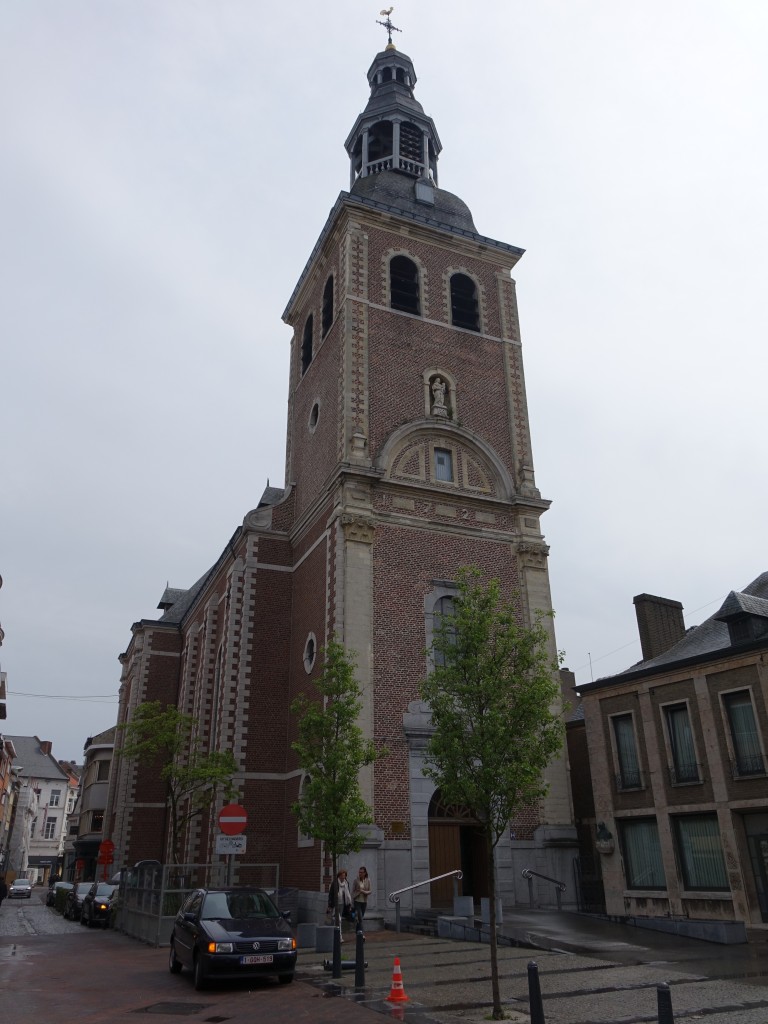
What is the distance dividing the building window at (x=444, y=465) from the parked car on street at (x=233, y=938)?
15.1m

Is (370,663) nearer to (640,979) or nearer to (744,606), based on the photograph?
(744,606)

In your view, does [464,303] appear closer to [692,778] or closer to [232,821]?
[692,778]

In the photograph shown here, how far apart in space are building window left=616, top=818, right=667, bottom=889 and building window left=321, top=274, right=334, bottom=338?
19.3 meters

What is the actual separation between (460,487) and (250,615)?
8079mm

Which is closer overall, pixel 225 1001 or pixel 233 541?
pixel 225 1001

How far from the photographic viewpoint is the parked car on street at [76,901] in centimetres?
2882

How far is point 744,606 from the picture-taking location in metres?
18.6

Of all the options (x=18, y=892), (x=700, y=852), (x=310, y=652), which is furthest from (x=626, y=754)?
(x=18, y=892)

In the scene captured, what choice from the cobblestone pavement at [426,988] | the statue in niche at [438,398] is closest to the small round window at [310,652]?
the statue in niche at [438,398]

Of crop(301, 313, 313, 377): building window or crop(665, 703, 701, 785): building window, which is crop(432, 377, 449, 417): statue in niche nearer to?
crop(301, 313, 313, 377): building window

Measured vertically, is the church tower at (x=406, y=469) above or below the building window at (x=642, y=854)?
above

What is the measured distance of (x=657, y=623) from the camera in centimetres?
2631

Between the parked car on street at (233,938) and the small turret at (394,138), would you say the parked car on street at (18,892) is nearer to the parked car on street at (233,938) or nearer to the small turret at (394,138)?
the parked car on street at (233,938)

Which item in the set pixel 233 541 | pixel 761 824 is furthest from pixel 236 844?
pixel 233 541
